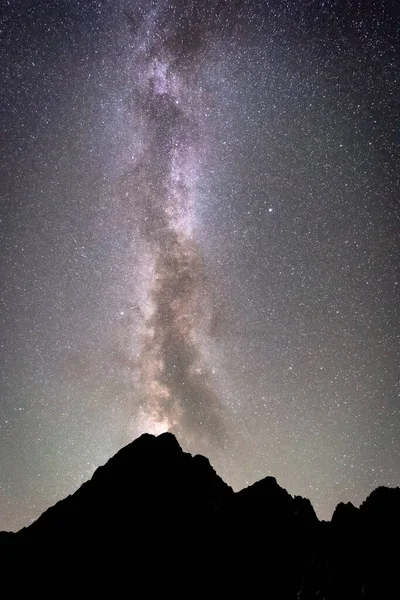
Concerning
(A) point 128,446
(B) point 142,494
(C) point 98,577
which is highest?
(A) point 128,446

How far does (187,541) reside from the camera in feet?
84.2

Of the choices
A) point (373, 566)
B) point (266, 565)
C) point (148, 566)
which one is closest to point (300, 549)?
point (266, 565)

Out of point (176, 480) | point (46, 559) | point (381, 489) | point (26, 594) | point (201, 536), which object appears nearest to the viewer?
point (26, 594)

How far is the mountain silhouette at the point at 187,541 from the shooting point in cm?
2383

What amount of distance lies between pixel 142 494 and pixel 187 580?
19.7ft

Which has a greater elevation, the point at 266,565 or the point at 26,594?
the point at 266,565

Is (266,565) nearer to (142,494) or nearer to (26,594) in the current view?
(142,494)

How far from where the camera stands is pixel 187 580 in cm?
2395

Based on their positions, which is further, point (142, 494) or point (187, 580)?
point (142, 494)

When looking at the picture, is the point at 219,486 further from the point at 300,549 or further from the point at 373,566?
the point at 373,566

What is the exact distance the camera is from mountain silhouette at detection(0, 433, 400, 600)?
23.8 meters

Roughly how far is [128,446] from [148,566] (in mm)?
8185

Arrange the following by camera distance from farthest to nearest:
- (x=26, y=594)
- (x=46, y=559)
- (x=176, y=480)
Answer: (x=176, y=480)
(x=46, y=559)
(x=26, y=594)

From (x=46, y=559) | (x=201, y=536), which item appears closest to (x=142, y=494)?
(x=201, y=536)
